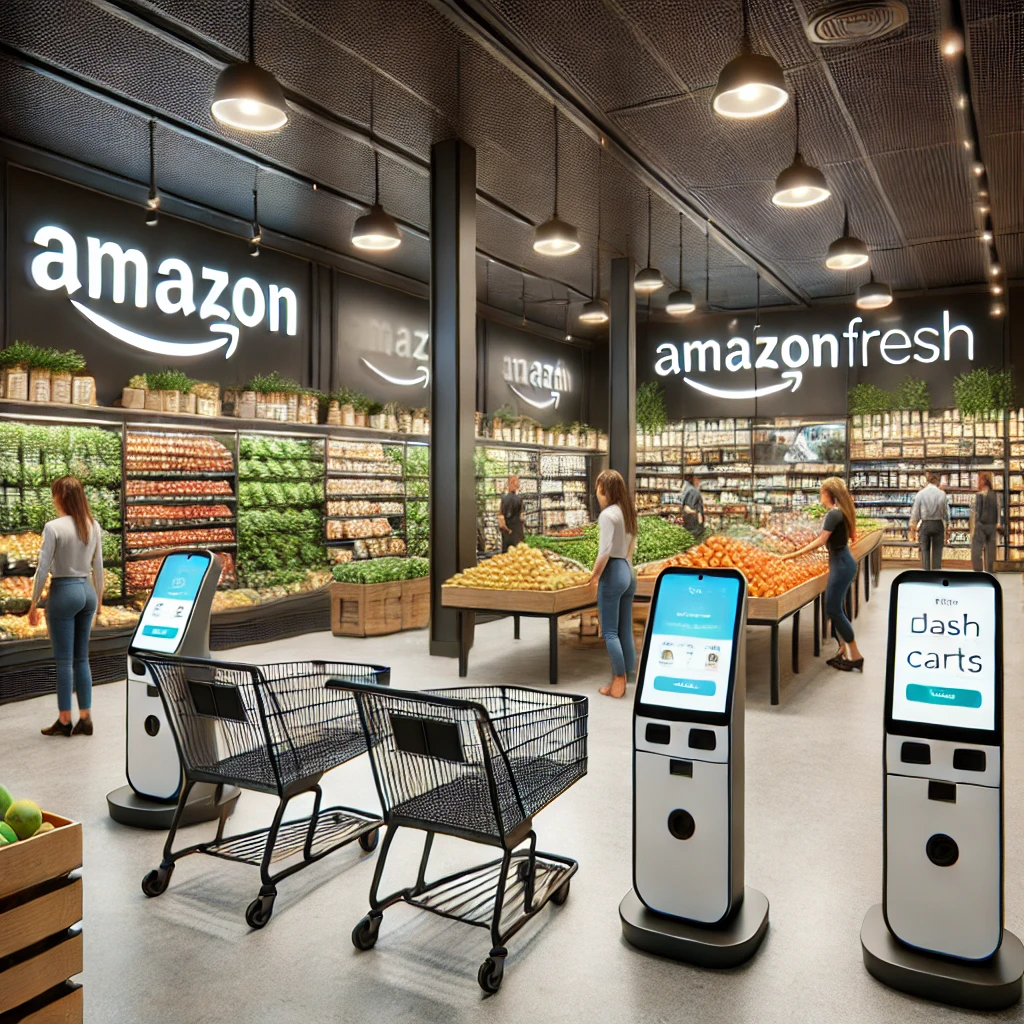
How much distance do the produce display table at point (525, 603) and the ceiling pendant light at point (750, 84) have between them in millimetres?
3706

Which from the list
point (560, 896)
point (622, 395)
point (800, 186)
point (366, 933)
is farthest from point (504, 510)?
point (366, 933)

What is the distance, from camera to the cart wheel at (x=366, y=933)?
3000mm

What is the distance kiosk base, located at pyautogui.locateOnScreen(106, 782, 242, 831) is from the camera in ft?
13.2

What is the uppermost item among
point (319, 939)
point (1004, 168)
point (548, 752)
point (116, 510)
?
point (1004, 168)

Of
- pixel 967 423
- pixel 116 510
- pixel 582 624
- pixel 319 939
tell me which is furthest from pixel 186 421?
pixel 967 423

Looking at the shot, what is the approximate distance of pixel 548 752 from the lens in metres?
3.19

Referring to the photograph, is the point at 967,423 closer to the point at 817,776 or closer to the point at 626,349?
the point at 626,349

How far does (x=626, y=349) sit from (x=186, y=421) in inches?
238

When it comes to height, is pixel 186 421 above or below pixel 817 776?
above

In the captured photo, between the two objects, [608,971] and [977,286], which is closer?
[608,971]

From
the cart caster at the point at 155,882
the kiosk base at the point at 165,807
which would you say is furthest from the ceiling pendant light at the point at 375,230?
the cart caster at the point at 155,882

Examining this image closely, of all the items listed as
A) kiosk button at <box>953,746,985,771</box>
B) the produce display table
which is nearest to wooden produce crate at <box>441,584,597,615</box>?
the produce display table

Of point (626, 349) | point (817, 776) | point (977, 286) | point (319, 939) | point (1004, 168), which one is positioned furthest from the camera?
point (977, 286)

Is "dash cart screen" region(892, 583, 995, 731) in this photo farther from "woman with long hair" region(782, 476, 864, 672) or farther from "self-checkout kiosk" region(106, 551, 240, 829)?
"woman with long hair" region(782, 476, 864, 672)
